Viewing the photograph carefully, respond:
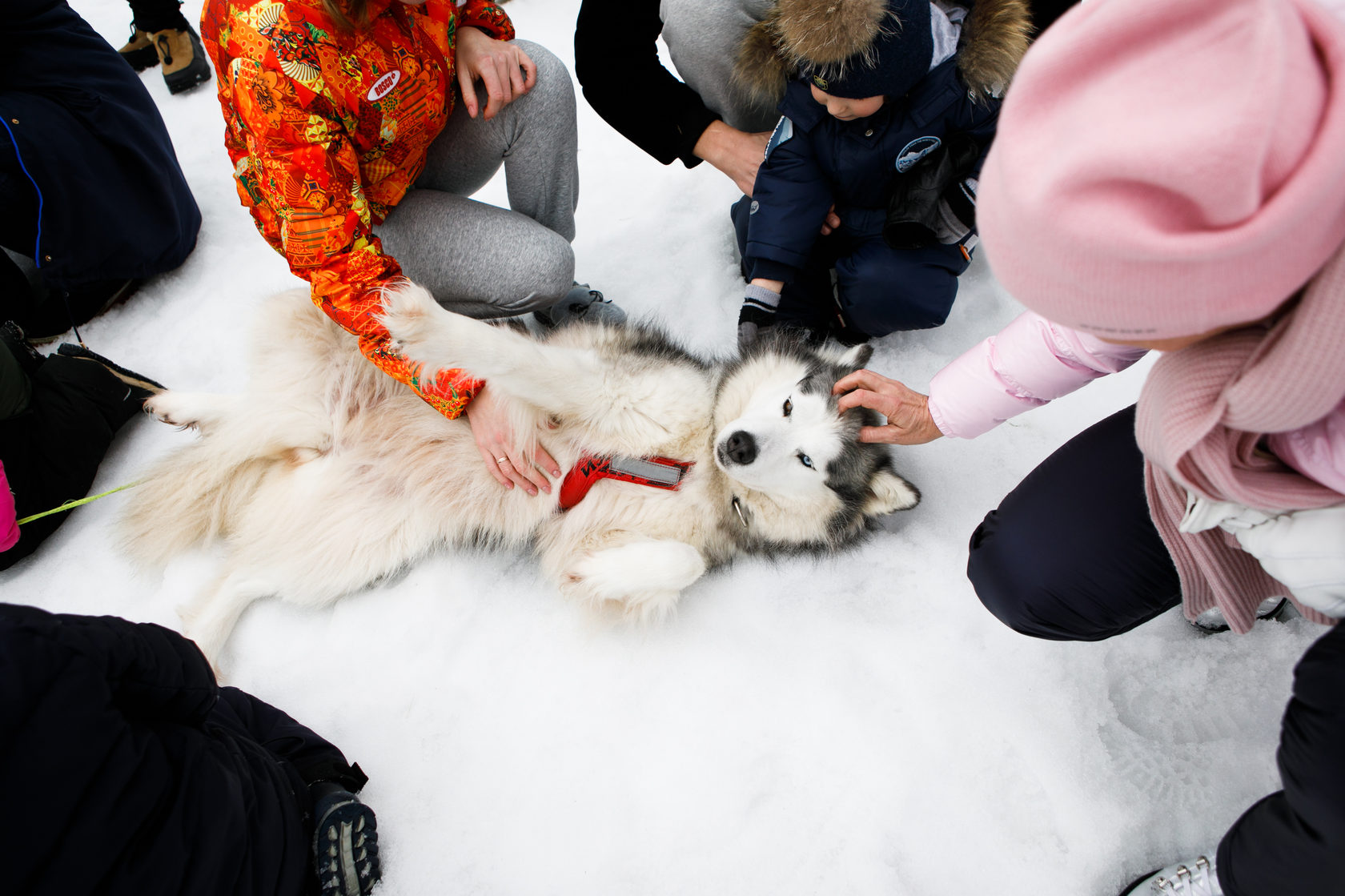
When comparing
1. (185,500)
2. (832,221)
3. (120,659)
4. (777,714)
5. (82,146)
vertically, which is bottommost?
(777,714)

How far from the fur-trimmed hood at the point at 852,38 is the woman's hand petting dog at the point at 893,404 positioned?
0.86 meters

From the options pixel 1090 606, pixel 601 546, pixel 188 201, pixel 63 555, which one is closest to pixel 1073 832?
pixel 1090 606

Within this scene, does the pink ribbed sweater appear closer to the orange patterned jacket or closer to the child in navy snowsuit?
the child in navy snowsuit

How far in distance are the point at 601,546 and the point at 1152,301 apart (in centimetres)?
160

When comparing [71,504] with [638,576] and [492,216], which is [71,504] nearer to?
[492,216]

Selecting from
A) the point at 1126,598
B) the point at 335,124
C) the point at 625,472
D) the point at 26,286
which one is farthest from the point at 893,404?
the point at 26,286

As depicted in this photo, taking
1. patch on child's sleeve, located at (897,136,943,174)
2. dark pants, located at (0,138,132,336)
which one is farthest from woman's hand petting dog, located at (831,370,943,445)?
dark pants, located at (0,138,132,336)

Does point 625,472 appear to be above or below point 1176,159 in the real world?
below

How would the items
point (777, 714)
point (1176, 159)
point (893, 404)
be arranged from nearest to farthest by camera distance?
1. point (1176, 159)
2. point (893, 404)
3. point (777, 714)

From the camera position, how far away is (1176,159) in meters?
0.71

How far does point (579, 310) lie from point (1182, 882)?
8.21 ft

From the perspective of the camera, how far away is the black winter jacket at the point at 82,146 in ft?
7.58

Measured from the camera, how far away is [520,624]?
204 cm

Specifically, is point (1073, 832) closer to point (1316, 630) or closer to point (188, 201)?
point (1316, 630)
